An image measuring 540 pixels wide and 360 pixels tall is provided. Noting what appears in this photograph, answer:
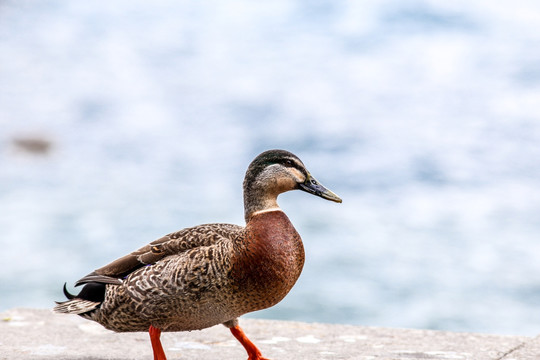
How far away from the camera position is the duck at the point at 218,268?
16.7 ft

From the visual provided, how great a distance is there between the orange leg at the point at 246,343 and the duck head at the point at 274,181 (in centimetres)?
78

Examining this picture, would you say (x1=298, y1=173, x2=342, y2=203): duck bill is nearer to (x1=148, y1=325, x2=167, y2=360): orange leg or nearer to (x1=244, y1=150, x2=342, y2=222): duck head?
(x1=244, y1=150, x2=342, y2=222): duck head

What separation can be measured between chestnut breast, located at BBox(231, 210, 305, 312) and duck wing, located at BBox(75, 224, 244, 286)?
181 millimetres

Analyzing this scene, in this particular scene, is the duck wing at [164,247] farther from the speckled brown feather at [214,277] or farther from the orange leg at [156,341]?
the orange leg at [156,341]

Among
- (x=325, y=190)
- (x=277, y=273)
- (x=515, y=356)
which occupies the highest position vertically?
(x=325, y=190)

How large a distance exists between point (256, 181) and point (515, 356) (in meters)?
2.21

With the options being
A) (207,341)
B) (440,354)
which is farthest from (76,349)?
(440,354)

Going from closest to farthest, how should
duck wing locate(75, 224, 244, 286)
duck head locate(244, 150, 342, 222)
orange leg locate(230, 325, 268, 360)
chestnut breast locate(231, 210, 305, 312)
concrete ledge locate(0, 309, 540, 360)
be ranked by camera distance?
chestnut breast locate(231, 210, 305, 312)
duck head locate(244, 150, 342, 222)
duck wing locate(75, 224, 244, 286)
orange leg locate(230, 325, 268, 360)
concrete ledge locate(0, 309, 540, 360)

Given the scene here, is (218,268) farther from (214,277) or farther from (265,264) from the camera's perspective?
(265,264)

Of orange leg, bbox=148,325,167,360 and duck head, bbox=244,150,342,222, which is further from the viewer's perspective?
orange leg, bbox=148,325,167,360

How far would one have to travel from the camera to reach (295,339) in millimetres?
6652

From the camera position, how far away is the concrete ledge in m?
6.12

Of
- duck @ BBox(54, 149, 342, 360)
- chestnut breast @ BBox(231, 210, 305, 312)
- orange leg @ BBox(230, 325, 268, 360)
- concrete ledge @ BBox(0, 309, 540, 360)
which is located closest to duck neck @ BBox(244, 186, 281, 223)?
duck @ BBox(54, 149, 342, 360)

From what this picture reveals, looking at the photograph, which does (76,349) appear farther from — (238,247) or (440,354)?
(440,354)
